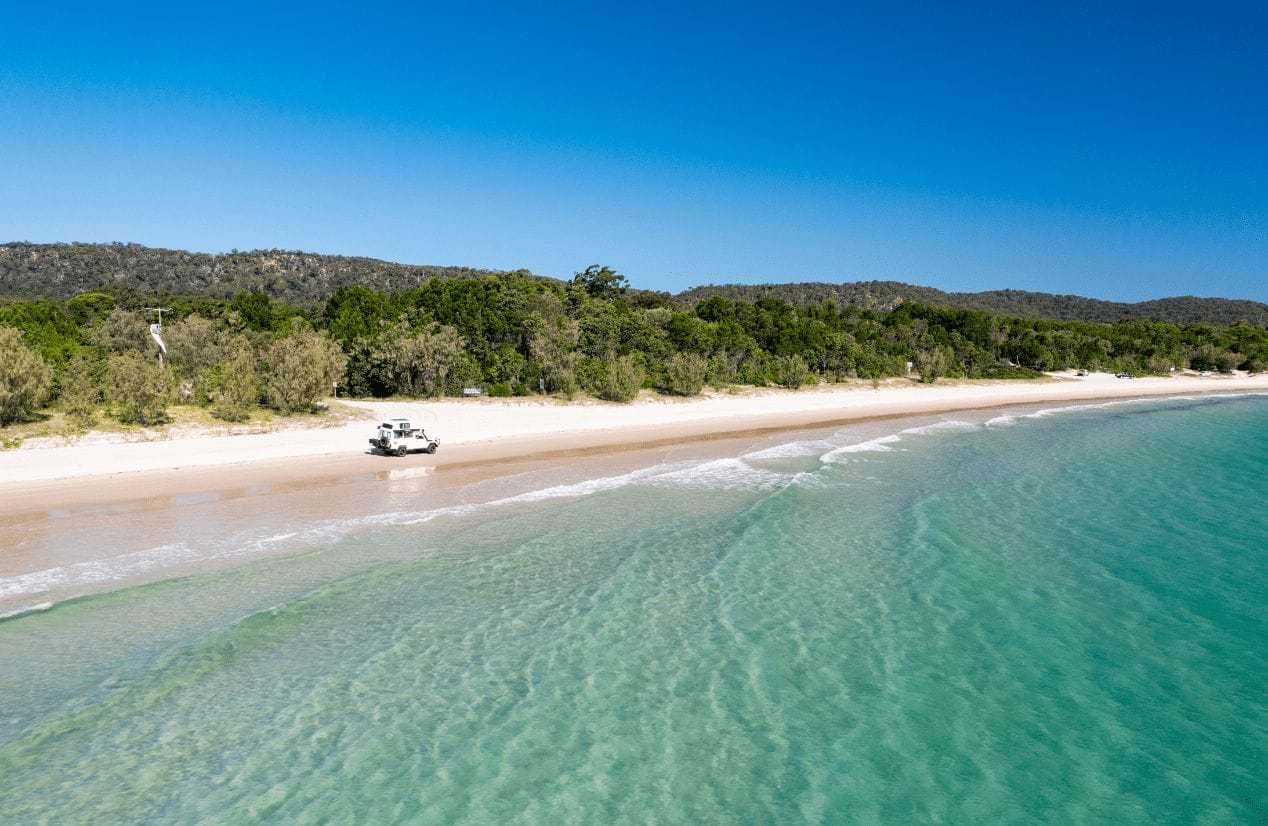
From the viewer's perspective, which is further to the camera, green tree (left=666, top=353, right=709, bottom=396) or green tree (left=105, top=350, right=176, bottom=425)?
green tree (left=666, top=353, right=709, bottom=396)

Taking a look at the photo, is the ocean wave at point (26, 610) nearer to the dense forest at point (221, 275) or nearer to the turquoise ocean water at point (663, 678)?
the turquoise ocean water at point (663, 678)

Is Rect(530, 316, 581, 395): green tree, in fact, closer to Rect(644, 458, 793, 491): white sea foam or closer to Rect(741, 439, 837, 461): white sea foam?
Rect(741, 439, 837, 461): white sea foam

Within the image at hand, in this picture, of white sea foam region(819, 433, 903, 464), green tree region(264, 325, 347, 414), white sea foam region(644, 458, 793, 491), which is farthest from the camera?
green tree region(264, 325, 347, 414)

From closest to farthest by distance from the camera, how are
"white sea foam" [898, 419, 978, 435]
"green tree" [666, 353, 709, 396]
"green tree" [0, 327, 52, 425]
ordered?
"green tree" [0, 327, 52, 425]
"white sea foam" [898, 419, 978, 435]
"green tree" [666, 353, 709, 396]

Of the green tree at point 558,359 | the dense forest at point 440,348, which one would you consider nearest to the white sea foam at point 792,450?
the dense forest at point 440,348

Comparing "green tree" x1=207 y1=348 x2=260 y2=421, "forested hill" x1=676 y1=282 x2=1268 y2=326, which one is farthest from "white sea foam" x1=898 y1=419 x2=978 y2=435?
"forested hill" x1=676 y1=282 x2=1268 y2=326

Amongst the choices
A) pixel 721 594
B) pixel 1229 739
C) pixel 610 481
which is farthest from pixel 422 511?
pixel 1229 739
